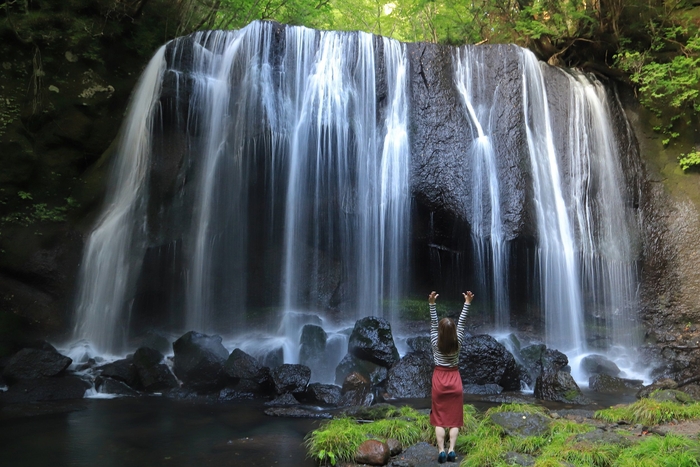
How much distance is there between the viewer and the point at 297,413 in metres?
7.89

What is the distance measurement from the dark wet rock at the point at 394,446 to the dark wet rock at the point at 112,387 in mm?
5410

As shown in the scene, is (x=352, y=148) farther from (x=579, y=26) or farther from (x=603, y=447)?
(x=603, y=447)

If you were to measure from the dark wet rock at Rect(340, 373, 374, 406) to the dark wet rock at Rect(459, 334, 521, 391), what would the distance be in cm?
185

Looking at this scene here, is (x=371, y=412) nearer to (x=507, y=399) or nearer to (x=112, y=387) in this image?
(x=507, y=399)

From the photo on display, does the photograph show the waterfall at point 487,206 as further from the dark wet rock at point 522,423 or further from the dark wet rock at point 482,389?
the dark wet rock at point 522,423

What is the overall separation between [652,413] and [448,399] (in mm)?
3126

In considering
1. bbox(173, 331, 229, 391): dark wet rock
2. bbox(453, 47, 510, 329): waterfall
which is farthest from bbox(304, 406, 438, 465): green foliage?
bbox(453, 47, 510, 329): waterfall

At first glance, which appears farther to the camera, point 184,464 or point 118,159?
point 118,159

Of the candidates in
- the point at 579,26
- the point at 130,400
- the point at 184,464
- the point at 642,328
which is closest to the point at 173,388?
the point at 130,400

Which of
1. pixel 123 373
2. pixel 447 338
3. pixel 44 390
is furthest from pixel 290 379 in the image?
pixel 447 338

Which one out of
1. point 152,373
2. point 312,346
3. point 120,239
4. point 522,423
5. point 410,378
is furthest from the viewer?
point 120,239

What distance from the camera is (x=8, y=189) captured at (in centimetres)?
1162

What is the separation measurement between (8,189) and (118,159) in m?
2.34

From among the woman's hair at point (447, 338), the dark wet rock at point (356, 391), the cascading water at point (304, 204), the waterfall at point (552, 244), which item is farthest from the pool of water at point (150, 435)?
the waterfall at point (552, 244)
